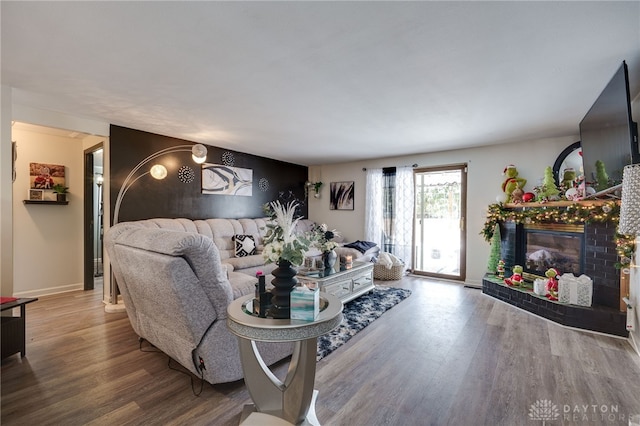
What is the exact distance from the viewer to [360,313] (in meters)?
3.38

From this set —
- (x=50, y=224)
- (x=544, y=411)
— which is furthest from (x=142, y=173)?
(x=544, y=411)

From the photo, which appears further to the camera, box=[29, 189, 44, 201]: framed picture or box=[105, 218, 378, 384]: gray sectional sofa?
box=[29, 189, 44, 201]: framed picture

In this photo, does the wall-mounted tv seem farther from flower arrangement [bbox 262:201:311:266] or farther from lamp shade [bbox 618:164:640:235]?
flower arrangement [bbox 262:201:311:266]

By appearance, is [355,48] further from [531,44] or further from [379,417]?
[379,417]

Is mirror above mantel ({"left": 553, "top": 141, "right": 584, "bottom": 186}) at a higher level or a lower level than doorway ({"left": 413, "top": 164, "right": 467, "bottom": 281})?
higher

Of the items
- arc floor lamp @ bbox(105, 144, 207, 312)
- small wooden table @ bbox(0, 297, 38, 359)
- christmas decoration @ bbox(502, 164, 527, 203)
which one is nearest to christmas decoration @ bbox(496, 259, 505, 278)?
christmas decoration @ bbox(502, 164, 527, 203)

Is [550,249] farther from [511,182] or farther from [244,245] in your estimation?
[244,245]

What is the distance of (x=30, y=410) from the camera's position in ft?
5.68

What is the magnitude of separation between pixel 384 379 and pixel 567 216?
124 inches

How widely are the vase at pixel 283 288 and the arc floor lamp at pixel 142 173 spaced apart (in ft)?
9.79

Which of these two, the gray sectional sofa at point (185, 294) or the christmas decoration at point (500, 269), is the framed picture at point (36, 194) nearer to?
the gray sectional sofa at point (185, 294)

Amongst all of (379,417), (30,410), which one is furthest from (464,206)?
(30,410)

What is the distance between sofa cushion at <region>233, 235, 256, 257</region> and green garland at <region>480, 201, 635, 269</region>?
12.1 ft

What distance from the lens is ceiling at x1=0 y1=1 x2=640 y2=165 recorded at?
160 centimetres
